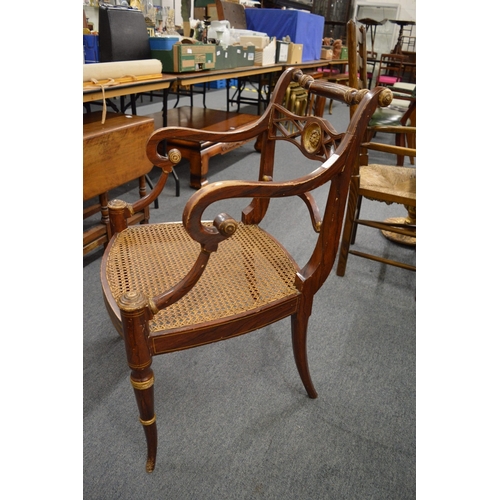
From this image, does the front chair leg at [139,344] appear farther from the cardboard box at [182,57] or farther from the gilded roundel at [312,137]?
the cardboard box at [182,57]

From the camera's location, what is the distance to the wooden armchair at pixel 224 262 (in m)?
0.77

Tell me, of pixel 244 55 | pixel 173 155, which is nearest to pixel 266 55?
pixel 244 55

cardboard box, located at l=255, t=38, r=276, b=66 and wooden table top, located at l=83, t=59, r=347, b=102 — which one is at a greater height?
cardboard box, located at l=255, t=38, r=276, b=66

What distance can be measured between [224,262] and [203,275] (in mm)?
81

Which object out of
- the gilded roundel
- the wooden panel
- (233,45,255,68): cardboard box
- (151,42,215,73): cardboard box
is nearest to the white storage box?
(233,45,255,68): cardboard box

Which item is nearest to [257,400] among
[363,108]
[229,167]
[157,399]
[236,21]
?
[157,399]

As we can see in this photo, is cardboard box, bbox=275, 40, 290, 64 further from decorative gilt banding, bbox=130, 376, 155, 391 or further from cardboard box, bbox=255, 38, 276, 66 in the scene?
decorative gilt banding, bbox=130, 376, 155, 391

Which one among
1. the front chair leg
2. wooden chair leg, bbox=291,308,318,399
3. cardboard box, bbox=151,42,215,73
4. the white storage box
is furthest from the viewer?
the white storage box

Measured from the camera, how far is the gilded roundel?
3.32 ft

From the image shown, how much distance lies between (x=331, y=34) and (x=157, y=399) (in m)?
9.28

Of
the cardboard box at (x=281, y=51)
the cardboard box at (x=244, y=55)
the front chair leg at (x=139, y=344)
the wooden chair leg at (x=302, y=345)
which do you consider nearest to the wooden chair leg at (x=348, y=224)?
the wooden chair leg at (x=302, y=345)

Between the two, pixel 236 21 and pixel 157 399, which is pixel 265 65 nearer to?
pixel 236 21

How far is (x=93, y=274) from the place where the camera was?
1.78m

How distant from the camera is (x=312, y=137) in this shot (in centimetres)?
104
